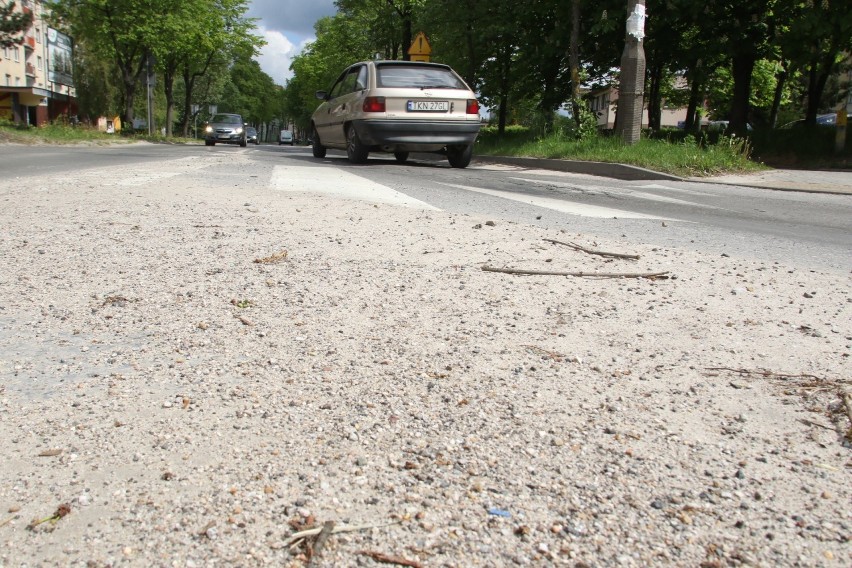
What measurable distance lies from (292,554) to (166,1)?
41.9m

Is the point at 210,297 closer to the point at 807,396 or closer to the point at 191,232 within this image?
the point at 191,232

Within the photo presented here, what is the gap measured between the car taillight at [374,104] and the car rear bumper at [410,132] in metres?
0.19

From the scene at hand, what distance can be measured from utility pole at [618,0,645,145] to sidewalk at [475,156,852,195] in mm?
1606

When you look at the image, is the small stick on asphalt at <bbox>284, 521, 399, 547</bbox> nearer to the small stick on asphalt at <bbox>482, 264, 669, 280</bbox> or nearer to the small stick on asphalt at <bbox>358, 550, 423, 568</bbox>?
the small stick on asphalt at <bbox>358, 550, 423, 568</bbox>

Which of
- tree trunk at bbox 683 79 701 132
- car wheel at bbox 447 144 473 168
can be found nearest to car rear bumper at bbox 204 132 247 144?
tree trunk at bbox 683 79 701 132

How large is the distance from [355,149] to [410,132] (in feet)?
4.00

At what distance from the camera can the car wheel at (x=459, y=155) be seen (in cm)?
1255

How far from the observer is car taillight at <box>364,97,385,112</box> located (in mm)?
11547

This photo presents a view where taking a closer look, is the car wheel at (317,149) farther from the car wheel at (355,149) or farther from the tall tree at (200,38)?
Answer: the tall tree at (200,38)

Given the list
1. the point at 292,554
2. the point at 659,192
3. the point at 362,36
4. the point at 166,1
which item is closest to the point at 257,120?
the point at 362,36

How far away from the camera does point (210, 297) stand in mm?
3232

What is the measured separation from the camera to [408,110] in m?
11.6

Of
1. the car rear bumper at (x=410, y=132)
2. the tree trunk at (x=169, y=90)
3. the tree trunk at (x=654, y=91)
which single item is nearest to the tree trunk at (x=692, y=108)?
the tree trunk at (x=654, y=91)

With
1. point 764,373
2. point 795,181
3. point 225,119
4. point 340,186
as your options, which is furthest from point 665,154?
point 225,119
